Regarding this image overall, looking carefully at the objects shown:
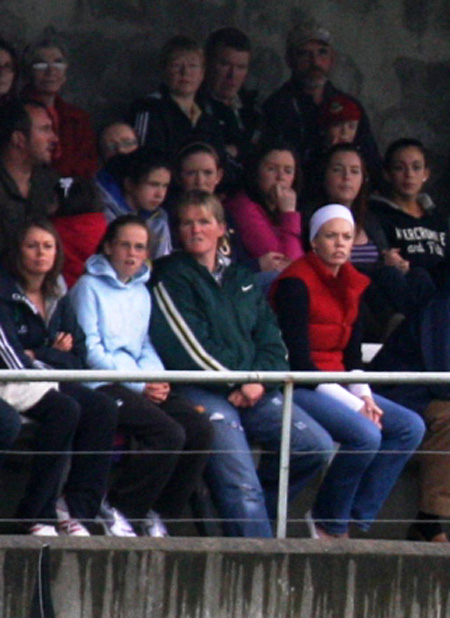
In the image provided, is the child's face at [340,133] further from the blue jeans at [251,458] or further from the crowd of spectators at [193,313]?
the blue jeans at [251,458]

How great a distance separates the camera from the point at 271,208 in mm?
12133

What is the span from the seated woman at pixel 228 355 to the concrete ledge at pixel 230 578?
260 millimetres

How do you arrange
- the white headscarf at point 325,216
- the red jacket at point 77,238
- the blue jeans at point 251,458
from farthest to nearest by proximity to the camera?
the red jacket at point 77,238
the white headscarf at point 325,216
the blue jeans at point 251,458

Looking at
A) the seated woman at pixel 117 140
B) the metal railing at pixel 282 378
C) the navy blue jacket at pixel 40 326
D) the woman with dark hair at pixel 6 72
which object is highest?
the woman with dark hair at pixel 6 72

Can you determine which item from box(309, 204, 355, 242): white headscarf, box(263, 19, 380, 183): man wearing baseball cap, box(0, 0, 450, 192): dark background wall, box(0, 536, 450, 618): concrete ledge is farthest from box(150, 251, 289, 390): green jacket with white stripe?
box(0, 0, 450, 192): dark background wall

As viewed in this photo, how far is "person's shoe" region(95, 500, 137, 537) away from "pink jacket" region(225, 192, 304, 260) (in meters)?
2.46

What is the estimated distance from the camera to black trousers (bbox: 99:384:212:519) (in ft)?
32.3

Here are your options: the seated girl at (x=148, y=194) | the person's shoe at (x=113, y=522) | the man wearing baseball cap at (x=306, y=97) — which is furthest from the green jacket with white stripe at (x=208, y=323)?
the man wearing baseball cap at (x=306, y=97)

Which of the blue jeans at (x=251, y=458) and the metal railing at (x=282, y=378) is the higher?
the metal railing at (x=282, y=378)

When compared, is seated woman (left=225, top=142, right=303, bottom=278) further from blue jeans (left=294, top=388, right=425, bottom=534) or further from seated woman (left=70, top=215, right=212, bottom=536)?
blue jeans (left=294, top=388, right=425, bottom=534)

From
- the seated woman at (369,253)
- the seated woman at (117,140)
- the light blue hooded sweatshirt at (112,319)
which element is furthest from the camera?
the seated woman at (117,140)

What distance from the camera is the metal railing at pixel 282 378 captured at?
9.62 metres

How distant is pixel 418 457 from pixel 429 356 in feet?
1.83

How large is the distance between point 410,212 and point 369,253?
0.62 meters
